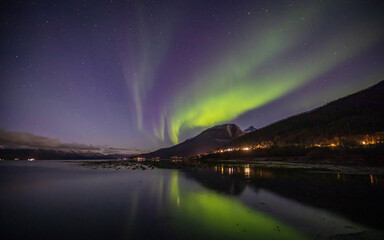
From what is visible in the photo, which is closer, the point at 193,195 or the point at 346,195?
the point at 346,195

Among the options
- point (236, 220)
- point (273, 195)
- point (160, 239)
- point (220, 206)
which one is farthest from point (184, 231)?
point (273, 195)

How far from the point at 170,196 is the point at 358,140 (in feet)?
456

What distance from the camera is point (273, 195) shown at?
22.6 metres

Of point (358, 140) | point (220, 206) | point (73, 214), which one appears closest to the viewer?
point (73, 214)

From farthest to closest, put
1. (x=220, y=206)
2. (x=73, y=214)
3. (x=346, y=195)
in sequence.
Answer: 1. (x=346, y=195)
2. (x=220, y=206)
3. (x=73, y=214)

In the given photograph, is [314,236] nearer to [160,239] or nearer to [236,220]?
[236,220]

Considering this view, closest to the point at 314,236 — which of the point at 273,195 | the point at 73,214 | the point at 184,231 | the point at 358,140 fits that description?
the point at 184,231

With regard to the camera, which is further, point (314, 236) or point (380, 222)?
point (380, 222)

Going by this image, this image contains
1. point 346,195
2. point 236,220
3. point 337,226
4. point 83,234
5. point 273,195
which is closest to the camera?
point 83,234

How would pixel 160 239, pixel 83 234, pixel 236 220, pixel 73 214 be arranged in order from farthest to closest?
pixel 73 214
pixel 236 220
pixel 83 234
pixel 160 239

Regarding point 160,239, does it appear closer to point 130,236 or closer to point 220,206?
point 130,236

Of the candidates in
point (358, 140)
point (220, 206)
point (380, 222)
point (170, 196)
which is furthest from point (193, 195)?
point (358, 140)

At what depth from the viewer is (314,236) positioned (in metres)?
11.1

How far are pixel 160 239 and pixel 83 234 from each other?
15.2 ft
